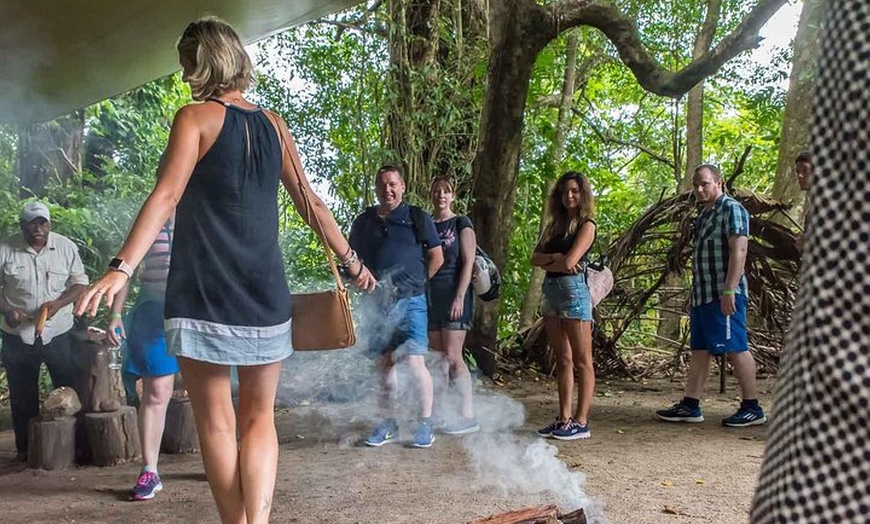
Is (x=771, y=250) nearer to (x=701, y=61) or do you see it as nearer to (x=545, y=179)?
(x=701, y=61)

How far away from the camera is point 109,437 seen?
17.5 feet

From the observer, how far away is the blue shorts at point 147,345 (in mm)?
4281

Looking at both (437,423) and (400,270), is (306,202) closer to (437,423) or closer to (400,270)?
Answer: (400,270)

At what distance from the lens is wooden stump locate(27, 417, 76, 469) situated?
17.2 feet

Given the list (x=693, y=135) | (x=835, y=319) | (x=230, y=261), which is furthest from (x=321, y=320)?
(x=693, y=135)

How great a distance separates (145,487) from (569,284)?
9.24ft

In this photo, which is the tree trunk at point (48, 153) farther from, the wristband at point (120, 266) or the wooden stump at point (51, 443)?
the wristband at point (120, 266)

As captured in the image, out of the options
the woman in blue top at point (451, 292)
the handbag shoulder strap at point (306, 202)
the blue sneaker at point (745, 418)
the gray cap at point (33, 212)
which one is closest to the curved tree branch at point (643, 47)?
the woman in blue top at point (451, 292)

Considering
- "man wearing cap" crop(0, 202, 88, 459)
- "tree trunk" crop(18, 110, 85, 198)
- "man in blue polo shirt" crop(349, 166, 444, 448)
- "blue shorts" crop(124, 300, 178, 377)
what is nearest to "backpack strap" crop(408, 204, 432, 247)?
"man in blue polo shirt" crop(349, 166, 444, 448)

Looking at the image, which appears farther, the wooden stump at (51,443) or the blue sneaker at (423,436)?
the blue sneaker at (423,436)

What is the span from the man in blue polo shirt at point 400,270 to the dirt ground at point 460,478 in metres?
0.50

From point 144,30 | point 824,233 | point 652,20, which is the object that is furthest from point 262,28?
point 652,20

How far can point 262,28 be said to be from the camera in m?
5.55

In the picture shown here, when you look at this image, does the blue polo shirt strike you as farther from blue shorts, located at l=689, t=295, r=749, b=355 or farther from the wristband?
the wristband
